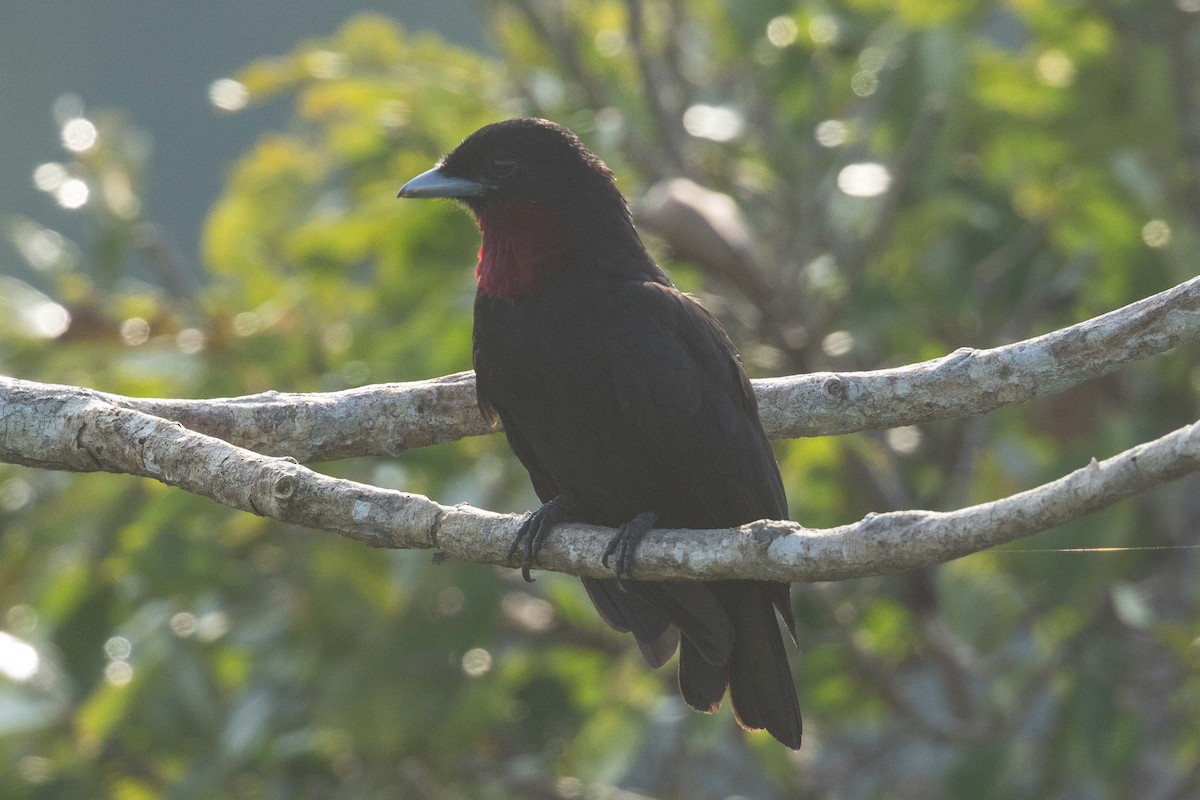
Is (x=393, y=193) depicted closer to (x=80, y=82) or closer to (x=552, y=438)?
(x=552, y=438)

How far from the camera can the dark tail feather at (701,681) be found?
3.04 meters

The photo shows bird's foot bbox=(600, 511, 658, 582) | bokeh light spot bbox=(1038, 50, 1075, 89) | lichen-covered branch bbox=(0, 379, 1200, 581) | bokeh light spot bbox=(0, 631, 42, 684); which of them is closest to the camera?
lichen-covered branch bbox=(0, 379, 1200, 581)

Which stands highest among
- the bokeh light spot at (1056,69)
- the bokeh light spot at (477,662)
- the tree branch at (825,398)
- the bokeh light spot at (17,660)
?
the tree branch at (825,398)

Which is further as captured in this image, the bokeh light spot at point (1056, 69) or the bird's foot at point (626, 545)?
the bokeh light spot at point (1056, 69)

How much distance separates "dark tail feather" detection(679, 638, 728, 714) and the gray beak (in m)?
1.04

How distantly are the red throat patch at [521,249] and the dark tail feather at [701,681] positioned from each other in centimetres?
79

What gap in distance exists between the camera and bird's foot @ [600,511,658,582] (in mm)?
2449

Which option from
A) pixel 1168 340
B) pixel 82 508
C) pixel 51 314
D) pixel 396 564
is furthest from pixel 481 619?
pixel 1168 340

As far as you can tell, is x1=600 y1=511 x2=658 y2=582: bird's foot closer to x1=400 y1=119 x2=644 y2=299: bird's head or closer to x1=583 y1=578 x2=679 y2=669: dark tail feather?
x1=583 y1=578 x2=679 y2=669: dark tail feather

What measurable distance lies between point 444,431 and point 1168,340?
1324 millimetres

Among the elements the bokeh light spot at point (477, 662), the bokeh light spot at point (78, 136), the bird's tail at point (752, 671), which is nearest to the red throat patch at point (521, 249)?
the bird's tail at point (752, 671)

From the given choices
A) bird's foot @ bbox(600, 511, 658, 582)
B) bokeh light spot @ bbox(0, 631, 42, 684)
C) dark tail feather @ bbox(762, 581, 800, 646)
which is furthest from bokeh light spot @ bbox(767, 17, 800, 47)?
bokeh light spot @ bbox(0, 631, 42, 684)

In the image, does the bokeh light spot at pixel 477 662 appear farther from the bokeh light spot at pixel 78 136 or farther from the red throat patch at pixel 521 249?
the bokeh light spot at pixel 78 136

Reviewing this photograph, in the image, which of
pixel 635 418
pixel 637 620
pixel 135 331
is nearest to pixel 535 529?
pixel 635 418
